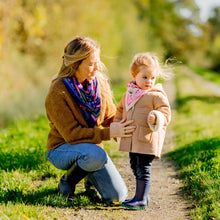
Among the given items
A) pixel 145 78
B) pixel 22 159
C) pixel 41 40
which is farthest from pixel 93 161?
pixel 41 40

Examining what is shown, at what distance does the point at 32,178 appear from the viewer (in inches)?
149

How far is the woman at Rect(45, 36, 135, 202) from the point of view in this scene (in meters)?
3.07

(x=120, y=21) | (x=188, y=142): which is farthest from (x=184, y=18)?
(x=188, y=142)

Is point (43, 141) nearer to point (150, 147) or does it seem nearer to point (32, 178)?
point (32, 178)

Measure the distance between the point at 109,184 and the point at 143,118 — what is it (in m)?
0.79

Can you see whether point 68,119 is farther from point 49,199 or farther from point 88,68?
point 49,199

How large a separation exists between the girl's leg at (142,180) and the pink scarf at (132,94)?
0.51 metres

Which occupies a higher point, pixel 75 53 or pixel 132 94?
pixel 75 53

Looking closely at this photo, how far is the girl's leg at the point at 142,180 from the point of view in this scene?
3.04 meters

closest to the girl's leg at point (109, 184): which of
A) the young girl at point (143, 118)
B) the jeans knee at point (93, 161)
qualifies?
the young girl at point (143, 118)

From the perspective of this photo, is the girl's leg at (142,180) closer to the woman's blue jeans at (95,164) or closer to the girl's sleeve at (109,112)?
the woman's blue jeans at (95,164)

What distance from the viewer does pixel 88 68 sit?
3164 millimetres

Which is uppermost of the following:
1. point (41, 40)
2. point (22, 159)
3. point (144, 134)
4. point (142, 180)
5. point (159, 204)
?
point (41, 40)

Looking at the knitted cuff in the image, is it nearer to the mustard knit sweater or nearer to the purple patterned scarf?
the mustard knit sweater
